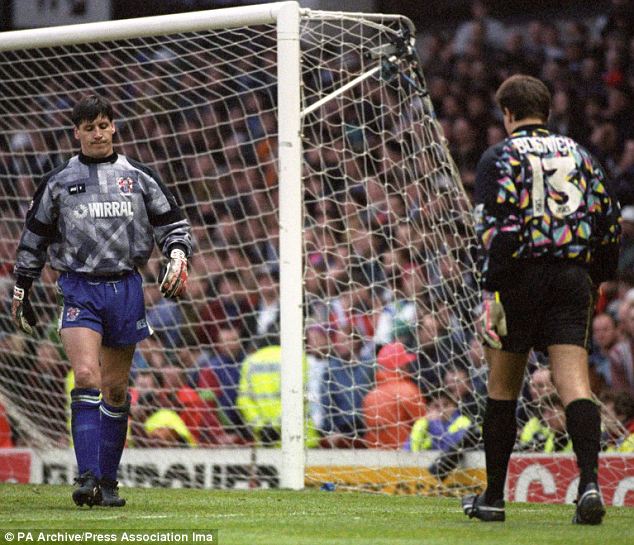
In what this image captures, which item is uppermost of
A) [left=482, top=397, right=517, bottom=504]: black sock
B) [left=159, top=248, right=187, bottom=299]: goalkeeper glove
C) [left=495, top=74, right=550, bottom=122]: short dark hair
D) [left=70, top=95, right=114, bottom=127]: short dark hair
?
[left=70, top=95, right=114, bottom=127]: short dark hair

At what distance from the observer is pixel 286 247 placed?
23.2 feet

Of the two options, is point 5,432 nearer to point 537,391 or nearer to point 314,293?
point 314,293

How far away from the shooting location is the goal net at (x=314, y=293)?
7.41 m

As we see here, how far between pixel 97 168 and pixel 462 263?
3044mm

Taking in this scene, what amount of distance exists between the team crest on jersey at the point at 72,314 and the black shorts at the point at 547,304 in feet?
6.54

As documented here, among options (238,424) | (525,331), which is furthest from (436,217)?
(525,331)

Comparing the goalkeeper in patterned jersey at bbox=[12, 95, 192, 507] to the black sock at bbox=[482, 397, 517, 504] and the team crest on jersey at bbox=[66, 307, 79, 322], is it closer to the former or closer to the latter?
the team crest on jersey at bbox=[66, 307, 79, 322]

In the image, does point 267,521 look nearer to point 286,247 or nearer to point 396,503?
point 396,503

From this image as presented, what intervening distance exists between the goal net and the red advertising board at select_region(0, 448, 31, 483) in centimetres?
16

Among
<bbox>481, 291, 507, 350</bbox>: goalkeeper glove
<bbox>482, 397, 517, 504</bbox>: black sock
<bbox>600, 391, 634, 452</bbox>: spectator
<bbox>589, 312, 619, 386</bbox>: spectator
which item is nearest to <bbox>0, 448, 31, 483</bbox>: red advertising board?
<bbox>600, 391, 634, 452</bbox>: spectator

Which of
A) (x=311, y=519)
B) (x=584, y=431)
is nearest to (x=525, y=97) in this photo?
(x=584, y=431)

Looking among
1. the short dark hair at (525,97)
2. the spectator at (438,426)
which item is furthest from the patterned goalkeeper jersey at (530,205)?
the spectator at (438,426)

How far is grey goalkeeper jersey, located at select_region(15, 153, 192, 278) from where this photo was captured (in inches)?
228

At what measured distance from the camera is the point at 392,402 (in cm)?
828
